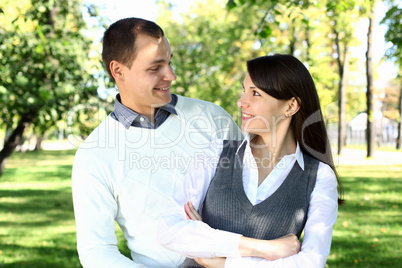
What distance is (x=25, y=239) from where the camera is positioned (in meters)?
7.12

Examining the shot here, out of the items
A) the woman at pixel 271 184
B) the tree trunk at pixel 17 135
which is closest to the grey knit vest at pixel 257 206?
the woman at pixel 271 184

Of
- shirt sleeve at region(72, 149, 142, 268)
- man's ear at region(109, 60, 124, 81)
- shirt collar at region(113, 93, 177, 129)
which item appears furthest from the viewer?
man's ear at region(109, 60, 124, 81)

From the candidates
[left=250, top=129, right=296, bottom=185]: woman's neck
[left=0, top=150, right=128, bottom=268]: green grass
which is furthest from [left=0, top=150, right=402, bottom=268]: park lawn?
[left=250, top=129, right=296, bottom=185]: woman's neck

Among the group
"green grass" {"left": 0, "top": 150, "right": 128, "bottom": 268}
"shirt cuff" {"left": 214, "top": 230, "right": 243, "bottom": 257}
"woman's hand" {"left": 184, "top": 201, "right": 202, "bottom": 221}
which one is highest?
"woman's hand" {"left": 184, "top": 201, "right": 202, "bottom": 221}

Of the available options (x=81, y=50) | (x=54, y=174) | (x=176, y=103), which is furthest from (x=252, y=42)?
(x=176, y=103)

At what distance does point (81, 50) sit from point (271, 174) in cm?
489

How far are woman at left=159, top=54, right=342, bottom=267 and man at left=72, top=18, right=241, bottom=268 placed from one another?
0.20 metres

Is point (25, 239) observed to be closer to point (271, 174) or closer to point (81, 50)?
point (81, 50)

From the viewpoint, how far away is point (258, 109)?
2234 mm

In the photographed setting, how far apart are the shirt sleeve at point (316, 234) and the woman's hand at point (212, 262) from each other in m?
0.03

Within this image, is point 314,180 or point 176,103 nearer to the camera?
point 314,180

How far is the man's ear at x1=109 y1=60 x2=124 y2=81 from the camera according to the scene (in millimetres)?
2621

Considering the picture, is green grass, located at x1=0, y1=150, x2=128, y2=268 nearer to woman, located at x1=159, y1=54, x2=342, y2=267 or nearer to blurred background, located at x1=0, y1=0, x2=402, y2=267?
blurred background, located at x1=0, y1=0, x2=402, y2=267

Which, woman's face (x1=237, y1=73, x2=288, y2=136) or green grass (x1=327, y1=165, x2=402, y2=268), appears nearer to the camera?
woman's face (x1=237, y1=73, x2=288, y2=136)
